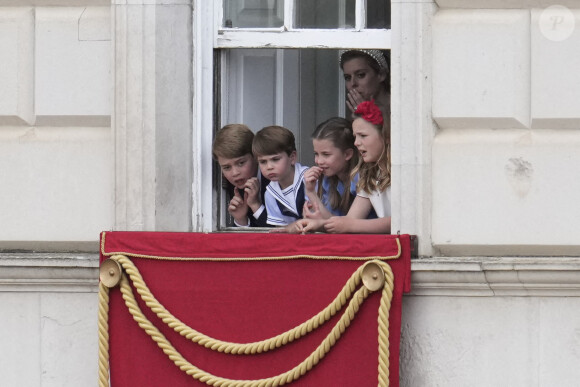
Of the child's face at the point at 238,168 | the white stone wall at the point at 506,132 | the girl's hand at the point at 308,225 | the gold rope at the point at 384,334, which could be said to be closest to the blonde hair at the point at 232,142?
the child's face at the point at 238,168

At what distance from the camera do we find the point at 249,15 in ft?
27.0

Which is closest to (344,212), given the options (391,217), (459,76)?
(391,217)

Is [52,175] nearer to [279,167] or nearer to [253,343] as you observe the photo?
[279,167]

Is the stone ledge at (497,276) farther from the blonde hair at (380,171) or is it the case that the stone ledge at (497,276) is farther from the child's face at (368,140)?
the child's face at (368,140)

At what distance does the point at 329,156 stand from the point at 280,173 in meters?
0.28

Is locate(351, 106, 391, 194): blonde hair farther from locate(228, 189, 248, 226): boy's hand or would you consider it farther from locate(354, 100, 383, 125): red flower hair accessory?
locate(228, 189, 248, 226): boy's hand

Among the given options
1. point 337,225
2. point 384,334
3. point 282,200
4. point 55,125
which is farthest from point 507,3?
point 55,125

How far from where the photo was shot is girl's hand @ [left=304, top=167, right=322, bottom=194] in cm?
795

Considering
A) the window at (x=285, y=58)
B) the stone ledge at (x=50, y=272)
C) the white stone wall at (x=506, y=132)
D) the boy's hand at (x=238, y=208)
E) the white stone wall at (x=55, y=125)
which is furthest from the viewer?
the boy's hand at (x=238, y=208)

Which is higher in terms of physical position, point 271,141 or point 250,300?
point 271,141

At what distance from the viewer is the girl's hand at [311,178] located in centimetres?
795

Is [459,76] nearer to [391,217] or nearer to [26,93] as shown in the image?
[391,217]

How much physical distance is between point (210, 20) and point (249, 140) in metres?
0.64

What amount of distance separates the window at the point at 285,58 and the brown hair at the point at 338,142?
39 cm
